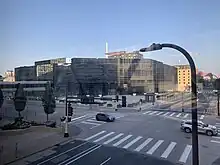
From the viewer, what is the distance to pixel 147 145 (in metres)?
3.98

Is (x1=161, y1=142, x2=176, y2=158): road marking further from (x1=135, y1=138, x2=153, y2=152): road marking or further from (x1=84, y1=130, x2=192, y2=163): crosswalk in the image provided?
(x1=135, y1=138, x2=153, y2=152): road marking

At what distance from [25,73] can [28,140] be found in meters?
1.36

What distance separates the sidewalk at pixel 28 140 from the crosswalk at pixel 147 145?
28.4 inches

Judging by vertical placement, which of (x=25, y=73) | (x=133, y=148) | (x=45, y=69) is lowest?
(x=133, y=148)

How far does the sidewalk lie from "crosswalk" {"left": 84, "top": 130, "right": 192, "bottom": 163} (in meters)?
0.72

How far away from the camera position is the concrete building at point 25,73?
4.13 m

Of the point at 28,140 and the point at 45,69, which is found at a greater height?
the point at 45,69

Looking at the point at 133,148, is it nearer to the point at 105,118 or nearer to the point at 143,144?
the point at 143,144

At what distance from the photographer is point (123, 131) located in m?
5.33

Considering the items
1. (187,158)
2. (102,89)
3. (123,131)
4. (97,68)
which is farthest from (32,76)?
(97,68)

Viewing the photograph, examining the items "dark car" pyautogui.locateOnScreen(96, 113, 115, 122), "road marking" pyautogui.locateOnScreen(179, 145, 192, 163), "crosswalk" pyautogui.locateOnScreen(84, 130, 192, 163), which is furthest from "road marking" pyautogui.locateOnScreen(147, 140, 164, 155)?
"dark car" pyautogui.locateOnScreen(96, 113, 115, 122)

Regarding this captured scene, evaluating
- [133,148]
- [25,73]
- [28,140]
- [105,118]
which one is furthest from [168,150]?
[105,118]

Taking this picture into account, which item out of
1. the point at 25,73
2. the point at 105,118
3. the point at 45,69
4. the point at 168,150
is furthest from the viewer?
the point at 105,118

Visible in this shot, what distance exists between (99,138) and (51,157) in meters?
1.48
